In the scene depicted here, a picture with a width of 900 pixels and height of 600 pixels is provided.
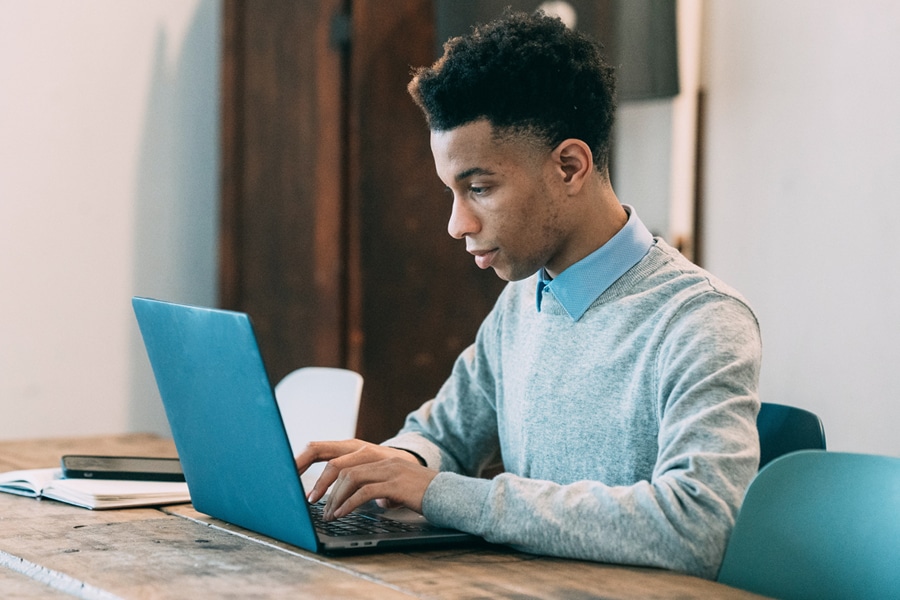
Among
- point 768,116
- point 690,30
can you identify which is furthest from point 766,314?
point 690,30

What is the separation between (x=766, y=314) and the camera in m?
2.61

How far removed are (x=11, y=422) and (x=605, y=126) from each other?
6.79ft

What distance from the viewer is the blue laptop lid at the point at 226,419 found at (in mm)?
1033

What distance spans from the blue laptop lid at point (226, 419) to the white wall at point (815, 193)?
1.60 metres

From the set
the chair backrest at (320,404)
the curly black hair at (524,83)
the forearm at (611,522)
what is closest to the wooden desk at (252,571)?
the forearm at (611,522)

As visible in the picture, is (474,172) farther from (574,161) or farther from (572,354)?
(572,354)

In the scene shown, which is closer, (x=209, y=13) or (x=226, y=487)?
(x=226, y=487)

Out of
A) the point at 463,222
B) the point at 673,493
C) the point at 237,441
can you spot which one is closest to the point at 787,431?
the point at 673,493

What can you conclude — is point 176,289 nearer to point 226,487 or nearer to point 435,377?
point 435,377

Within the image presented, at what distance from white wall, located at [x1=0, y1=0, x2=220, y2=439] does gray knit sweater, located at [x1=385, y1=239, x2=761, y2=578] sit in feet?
5.34

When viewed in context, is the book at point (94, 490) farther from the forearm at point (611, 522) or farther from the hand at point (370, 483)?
the forearm at point (611, 522)

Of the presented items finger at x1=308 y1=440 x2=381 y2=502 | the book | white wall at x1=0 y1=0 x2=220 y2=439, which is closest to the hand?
finger at x1=308 y1=440 x2=381 y2=502

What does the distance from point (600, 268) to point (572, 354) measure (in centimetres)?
11

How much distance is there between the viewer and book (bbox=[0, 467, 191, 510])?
1342mm
